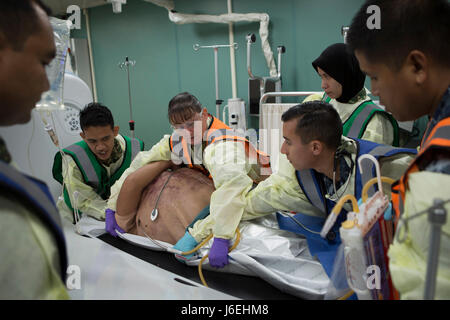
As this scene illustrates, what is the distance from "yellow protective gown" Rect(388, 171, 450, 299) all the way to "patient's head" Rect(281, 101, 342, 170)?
23.7 inches

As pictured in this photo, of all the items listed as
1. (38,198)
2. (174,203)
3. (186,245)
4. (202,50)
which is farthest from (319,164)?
(202,50)

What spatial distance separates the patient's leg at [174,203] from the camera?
60.6 inches

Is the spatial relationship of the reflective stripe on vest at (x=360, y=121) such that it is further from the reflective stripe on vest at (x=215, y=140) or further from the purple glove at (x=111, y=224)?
the purple glove at (x=111, y=224)

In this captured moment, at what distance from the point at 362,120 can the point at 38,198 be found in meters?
1.47

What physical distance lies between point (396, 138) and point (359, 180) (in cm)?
80

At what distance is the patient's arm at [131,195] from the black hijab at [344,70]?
1022 millimetres

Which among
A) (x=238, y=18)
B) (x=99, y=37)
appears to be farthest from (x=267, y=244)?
(x=99, y=37)

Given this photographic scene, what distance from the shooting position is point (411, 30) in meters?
0.58

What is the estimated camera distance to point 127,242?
1.63m

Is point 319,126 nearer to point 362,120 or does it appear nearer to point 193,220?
point 362,120

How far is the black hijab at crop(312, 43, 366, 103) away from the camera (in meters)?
1.69

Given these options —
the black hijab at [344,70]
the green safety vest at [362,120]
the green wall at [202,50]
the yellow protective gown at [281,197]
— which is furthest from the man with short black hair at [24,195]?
the green wall at [202,50]
